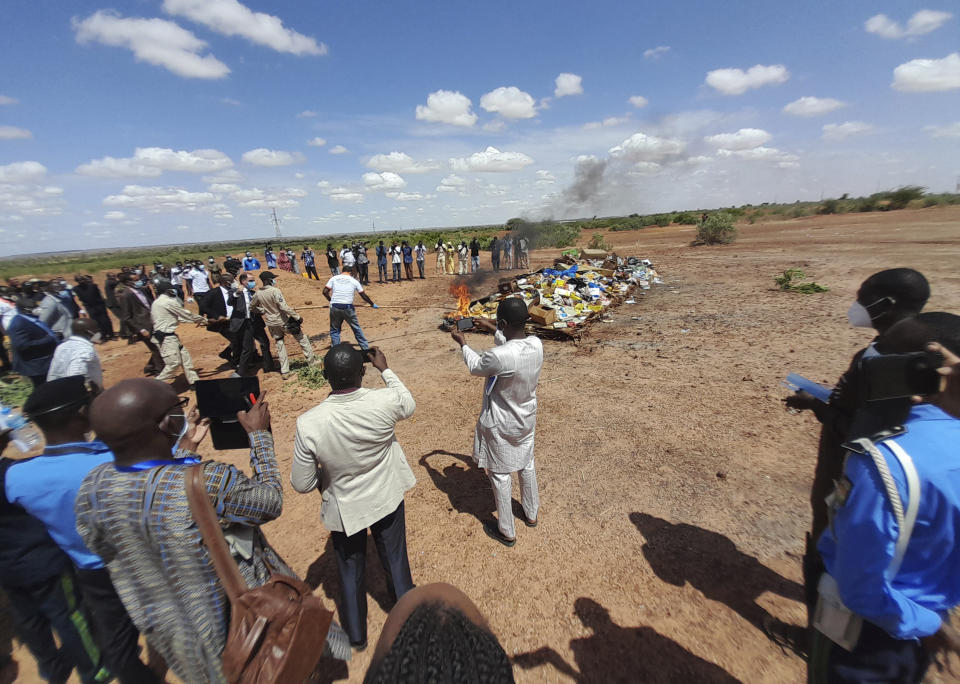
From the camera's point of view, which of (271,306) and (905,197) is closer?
(271,306)

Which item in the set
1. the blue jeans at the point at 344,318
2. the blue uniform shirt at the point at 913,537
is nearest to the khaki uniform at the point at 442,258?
the blue jeans at the point at 344,318

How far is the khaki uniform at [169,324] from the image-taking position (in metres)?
6.48

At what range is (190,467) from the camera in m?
1.38

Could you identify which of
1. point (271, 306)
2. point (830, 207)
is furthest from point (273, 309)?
point (830, 207)

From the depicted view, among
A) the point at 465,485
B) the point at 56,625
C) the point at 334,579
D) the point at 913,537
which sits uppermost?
the point at 913,537

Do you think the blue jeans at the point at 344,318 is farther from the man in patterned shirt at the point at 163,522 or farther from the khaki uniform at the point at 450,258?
the khaki uniform at the point at 450,258

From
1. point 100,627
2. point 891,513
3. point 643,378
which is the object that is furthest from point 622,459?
point 100,627

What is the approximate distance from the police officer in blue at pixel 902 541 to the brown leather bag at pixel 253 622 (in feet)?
6.50

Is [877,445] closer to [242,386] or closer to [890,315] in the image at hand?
[890,315]

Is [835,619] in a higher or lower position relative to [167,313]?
lower

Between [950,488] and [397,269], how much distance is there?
19042 mm

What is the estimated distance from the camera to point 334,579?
3.15m

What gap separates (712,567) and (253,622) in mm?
3140

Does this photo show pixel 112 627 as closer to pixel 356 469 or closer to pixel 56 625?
pixel 56 625
